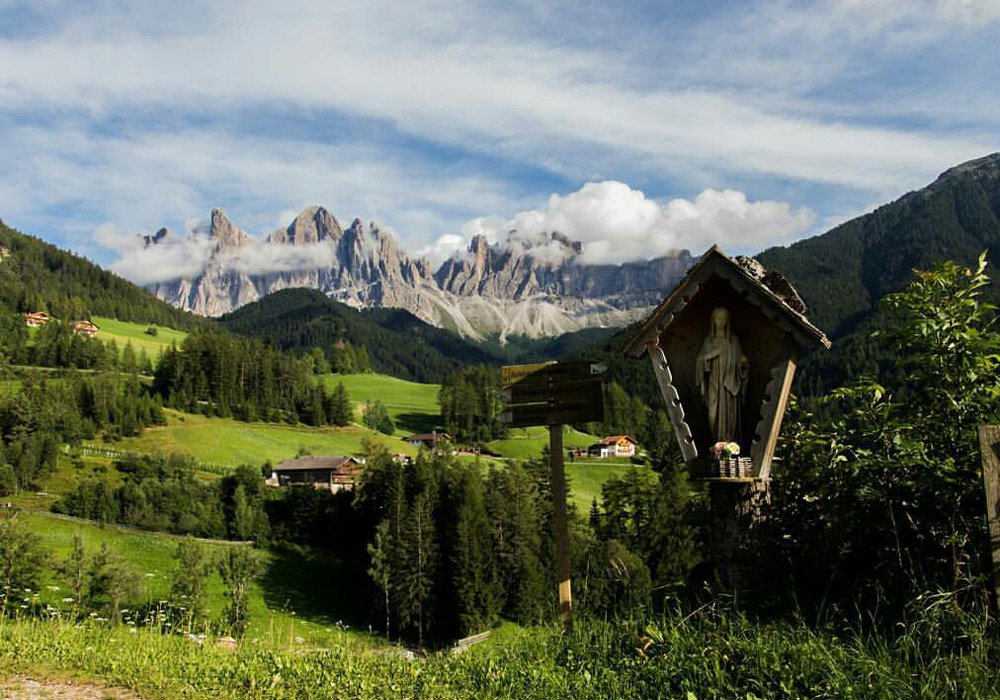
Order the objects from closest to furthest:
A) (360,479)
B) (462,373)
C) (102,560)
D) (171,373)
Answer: (102,560), (360,479), (171,373), (462,373)

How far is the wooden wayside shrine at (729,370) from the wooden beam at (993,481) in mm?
1771

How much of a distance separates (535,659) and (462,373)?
150m

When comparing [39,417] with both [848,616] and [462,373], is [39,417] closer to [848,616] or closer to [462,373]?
[462,373]

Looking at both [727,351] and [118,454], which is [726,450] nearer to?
[727,351]

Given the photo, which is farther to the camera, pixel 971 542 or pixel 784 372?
pixel 784 372

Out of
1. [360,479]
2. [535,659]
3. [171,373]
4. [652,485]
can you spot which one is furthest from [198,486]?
[535,659]

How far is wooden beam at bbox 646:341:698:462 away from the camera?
6.69 metres

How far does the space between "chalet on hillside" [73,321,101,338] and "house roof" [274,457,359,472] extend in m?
82.3

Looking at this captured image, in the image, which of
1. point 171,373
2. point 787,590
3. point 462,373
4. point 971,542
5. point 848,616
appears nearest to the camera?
point 971,542

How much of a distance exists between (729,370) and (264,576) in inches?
2411

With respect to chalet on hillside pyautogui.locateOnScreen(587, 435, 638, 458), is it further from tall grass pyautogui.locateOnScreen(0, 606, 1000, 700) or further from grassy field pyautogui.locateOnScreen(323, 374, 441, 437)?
tall grass pyautogui.locateOnScreen(0, 606, 1000, 700)

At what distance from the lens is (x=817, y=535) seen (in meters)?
6.36

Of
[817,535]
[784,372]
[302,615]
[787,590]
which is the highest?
[784,372]

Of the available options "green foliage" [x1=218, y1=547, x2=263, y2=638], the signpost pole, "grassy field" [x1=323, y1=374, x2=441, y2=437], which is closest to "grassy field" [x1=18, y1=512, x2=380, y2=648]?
"green foliage" [x1=218, y1=547, x2=263, y2=638]
